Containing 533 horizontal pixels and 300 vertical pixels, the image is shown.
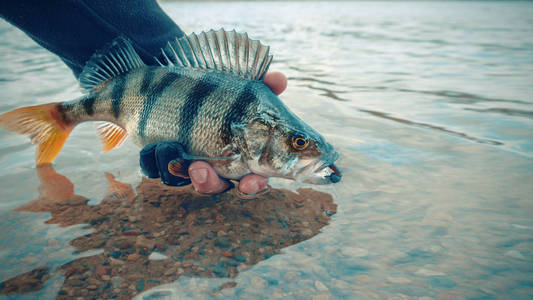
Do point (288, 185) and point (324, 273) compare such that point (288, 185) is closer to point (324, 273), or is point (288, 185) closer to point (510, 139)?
point (324, 273)

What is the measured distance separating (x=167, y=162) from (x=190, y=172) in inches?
6.7

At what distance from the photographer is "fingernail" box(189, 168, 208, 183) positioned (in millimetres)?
2326

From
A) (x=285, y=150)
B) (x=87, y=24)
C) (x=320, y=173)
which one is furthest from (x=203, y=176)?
(x=87, y=24)

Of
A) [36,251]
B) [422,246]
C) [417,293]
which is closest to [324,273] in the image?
[417,293]

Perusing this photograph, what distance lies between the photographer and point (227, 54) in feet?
8.45

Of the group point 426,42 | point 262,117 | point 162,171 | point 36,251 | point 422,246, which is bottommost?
point 36,251

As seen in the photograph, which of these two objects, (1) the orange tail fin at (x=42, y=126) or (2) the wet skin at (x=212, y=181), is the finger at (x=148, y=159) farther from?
(1) the orange tail fin at (x=42, y=126)

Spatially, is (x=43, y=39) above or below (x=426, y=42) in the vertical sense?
below

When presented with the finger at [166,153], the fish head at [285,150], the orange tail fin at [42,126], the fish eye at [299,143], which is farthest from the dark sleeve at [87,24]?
the fish eye at [299,143]

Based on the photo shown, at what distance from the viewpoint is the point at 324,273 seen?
6.19 feet

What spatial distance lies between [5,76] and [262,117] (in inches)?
274

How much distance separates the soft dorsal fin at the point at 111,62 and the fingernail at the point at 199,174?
111 cm

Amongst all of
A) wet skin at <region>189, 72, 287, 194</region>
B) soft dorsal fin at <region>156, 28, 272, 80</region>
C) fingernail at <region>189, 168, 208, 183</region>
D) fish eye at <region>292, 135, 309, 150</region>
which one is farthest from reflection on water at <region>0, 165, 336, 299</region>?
soft dorsal fin at <region>156, 28, 272, 80</region>

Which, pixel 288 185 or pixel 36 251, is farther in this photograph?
pixel 288 185
